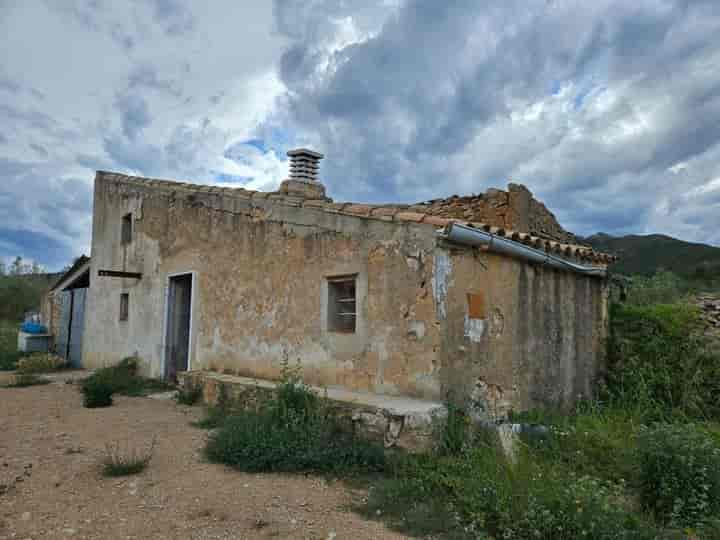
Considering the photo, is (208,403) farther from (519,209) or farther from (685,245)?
(685,245)

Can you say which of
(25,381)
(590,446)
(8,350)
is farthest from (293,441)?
(8,350)

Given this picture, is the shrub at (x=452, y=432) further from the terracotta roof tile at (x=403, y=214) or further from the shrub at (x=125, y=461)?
the shrub at (x=125, y=461)

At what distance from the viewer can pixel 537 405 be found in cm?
648

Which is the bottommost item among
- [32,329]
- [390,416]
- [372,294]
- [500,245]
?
[390,416]

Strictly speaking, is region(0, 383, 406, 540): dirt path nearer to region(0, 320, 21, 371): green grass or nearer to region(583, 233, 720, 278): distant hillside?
region(0, 320, 21, 371): green grass

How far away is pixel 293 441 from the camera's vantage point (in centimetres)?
484

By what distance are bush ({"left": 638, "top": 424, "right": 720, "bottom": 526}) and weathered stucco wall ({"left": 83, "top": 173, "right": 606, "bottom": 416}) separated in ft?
6.10

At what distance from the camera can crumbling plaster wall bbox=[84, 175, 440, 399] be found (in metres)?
5.65

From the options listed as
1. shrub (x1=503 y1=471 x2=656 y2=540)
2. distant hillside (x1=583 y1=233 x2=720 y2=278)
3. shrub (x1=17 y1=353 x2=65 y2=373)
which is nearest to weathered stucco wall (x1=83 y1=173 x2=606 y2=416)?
shrub (x1=503 y1=471 x2=656 y2=540)

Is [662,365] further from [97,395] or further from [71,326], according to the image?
[71,326]

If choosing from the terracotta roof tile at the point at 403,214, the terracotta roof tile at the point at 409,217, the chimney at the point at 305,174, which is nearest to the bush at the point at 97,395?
the terracotta roof tile at the point at 403,214

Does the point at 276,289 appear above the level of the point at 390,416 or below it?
above

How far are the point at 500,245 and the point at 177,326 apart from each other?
653cm

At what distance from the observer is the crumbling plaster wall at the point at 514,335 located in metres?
5.57
